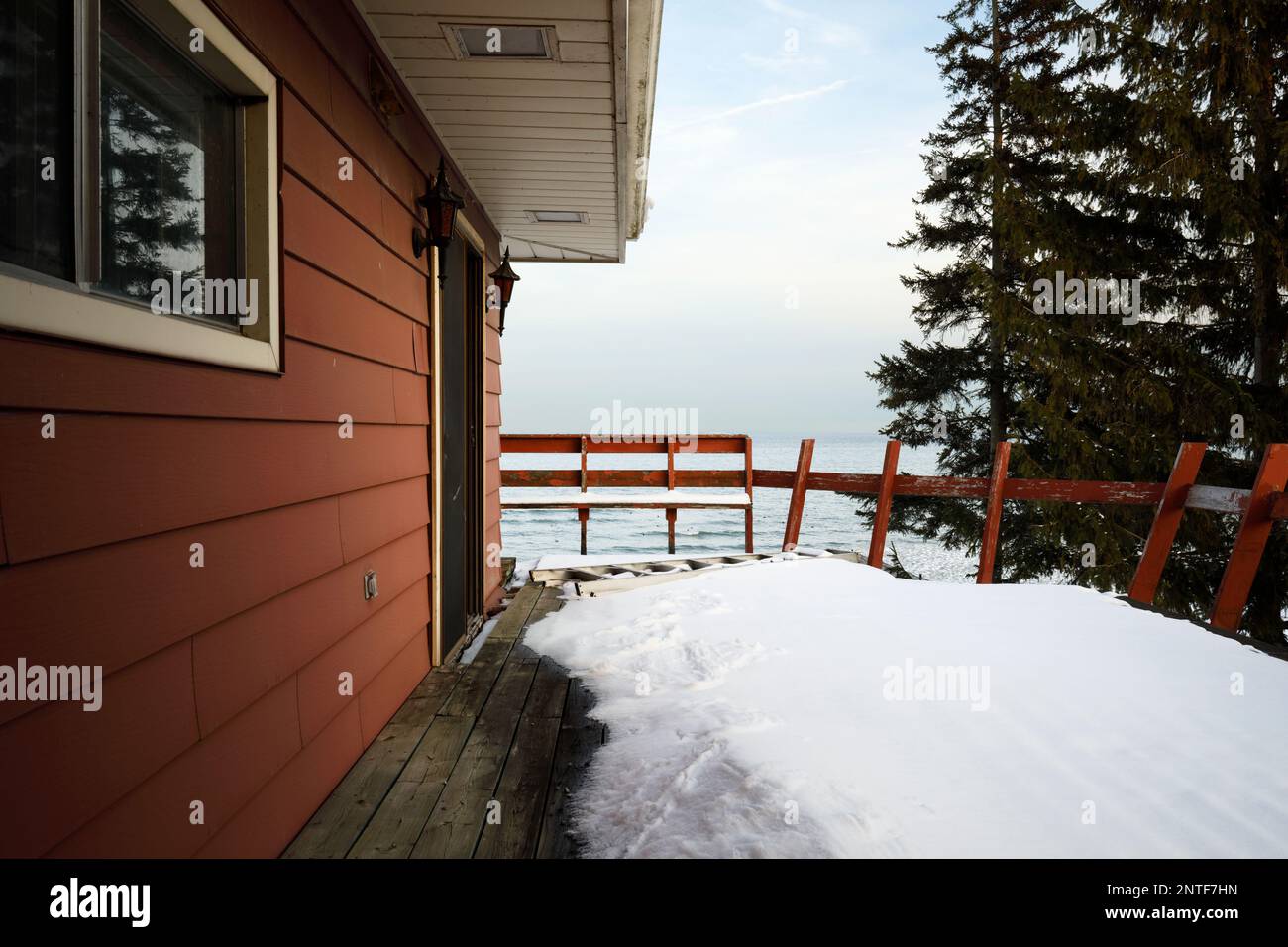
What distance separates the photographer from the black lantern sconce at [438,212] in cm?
331

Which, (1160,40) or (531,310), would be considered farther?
(531,310)

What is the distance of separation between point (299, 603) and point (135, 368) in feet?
2.93

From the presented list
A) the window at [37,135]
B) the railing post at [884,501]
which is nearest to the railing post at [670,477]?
the railing post at [884,501]

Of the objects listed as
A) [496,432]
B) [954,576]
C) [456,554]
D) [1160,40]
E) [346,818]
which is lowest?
[954,576]

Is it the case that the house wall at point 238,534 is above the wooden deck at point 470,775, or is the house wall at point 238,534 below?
above

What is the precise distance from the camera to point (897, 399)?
11.5 m

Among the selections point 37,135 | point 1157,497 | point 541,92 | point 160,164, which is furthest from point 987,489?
point 37,135

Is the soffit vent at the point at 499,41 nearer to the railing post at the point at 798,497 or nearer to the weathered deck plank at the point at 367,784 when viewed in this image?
the weathered deck plank at the point at 367,784

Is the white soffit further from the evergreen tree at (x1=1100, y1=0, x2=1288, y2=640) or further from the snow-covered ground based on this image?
the evergreen tree at (x1=1100, y1=0, x2=1288, y2=640)

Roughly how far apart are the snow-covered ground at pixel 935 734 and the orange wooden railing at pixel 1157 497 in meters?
0.76

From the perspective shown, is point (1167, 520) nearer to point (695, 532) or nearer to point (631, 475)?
point (631, 475)

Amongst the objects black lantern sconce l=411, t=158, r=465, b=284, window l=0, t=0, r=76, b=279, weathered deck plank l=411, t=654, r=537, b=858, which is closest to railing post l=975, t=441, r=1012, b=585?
weathered deck plank l=411, t=654, r=537, b=858

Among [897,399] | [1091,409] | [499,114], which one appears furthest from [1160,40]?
[499,114]

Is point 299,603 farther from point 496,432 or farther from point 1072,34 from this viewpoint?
point 1072,34
